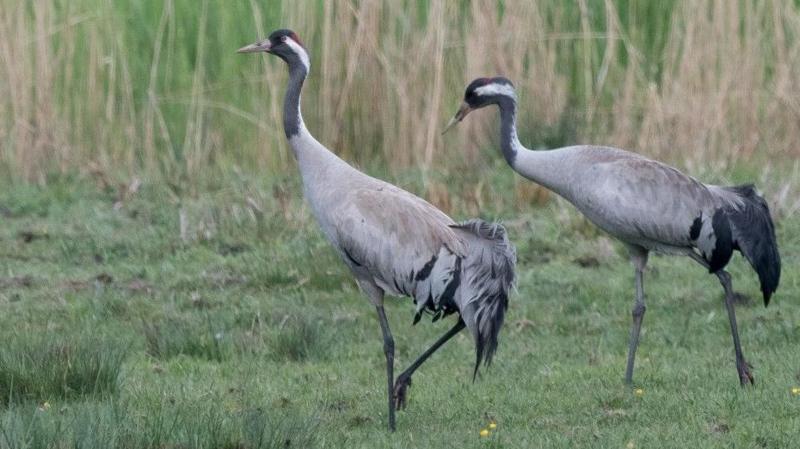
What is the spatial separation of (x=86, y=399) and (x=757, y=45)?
22.8 feet

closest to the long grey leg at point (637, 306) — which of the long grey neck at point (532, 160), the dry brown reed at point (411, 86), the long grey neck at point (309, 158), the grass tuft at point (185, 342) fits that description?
the long grey neck at point (532, 160)

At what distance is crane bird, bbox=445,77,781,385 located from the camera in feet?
21.3

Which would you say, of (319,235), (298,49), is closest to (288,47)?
(298,49)

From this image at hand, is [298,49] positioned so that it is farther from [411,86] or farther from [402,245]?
[411,86]

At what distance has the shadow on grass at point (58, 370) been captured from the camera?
5.80 meters

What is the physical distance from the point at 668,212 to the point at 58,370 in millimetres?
2562

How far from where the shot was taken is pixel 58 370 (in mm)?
5883

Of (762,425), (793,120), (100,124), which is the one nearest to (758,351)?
(762,425)

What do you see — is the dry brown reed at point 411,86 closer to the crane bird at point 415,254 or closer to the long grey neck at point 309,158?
the long grey neck at point 309,158

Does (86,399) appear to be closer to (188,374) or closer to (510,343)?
(188,374)

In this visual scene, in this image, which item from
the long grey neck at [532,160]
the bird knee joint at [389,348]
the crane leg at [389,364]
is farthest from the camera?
the long grey neck at [532,160]

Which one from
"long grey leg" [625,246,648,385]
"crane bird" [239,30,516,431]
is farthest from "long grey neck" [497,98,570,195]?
"crane bird" [239,30,516,431]

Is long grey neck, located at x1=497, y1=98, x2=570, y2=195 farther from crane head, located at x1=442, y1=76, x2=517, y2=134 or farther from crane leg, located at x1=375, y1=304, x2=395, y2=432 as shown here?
crane leg, located at x1=375, y1=304, x2=395, y2=432

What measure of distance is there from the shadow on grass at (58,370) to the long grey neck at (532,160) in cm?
204
